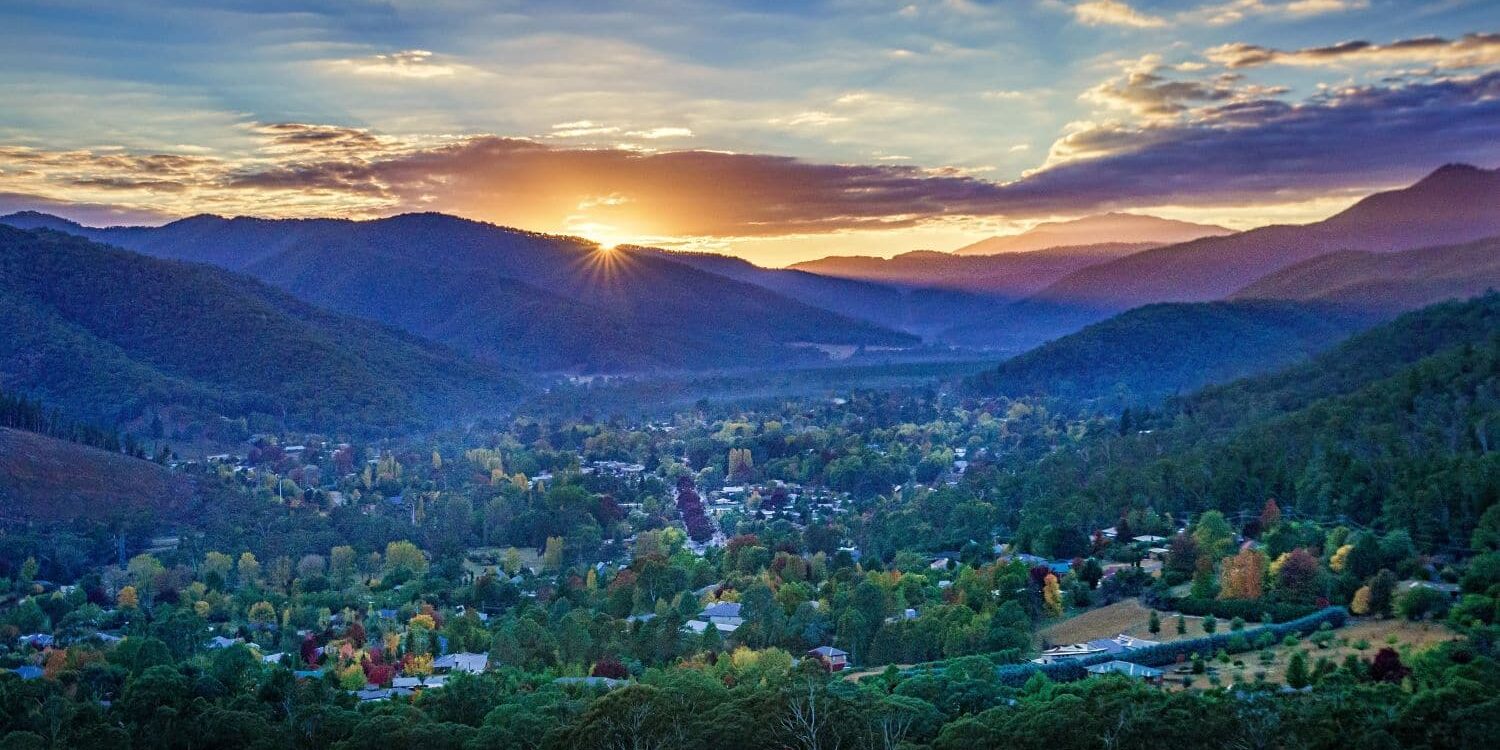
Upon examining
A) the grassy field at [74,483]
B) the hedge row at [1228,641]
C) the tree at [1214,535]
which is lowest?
the grassy field at [74,483]

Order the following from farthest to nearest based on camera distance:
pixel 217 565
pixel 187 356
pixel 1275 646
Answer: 1. pixel 187 356
2. pixel 217 565
3. pixel 1275 646

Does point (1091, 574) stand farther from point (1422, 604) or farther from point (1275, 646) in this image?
point (1422, 604)

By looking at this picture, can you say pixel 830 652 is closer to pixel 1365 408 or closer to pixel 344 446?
pixel 1365 408

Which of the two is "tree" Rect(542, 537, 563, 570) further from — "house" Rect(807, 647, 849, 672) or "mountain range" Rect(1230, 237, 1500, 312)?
"mountain range" Rect(1230, 237, 1500, 312)

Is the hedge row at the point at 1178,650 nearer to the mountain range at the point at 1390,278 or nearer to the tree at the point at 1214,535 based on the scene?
the tree at the point at 1214,535

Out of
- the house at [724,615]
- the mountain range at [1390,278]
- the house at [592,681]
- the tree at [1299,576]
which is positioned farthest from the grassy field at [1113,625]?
the mountain range at [1390,278]

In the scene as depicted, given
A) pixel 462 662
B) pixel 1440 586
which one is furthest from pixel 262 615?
pixel 1440 586

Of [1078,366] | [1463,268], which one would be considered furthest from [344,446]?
[1463,268]
